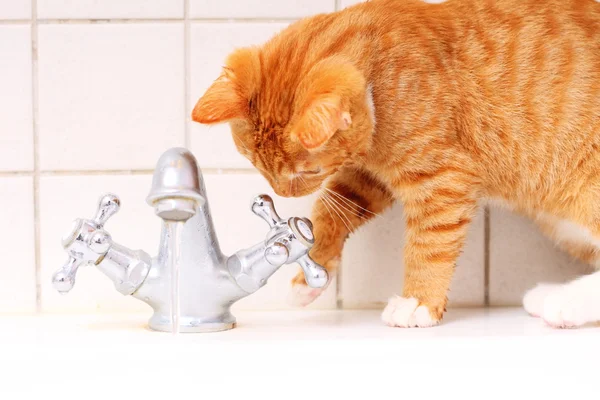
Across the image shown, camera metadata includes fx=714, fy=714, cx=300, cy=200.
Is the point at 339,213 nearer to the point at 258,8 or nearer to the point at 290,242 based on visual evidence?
the point at 290,242

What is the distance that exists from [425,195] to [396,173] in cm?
6

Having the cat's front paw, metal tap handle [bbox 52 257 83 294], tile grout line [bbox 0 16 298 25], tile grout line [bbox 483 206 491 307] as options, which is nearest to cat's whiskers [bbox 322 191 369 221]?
the cat's front paw

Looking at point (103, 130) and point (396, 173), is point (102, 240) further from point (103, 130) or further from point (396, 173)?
point (396, 173)

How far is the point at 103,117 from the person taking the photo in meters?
1.22

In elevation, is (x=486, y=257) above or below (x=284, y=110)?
below

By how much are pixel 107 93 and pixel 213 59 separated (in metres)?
0.19

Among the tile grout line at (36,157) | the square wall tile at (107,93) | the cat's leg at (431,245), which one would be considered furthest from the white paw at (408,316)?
the tile grout line at (36,157)

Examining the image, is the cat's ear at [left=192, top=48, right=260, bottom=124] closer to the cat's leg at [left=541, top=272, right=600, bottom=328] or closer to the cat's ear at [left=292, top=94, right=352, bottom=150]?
the cat's ear at [left=292, top=94, right=352, bottom=150]

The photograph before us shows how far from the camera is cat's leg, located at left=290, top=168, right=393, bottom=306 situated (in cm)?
118

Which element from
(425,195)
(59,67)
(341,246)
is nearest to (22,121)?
(59,67)

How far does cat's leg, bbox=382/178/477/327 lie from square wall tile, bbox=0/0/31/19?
27.7 inches

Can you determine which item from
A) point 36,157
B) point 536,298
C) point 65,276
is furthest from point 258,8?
point 536,298

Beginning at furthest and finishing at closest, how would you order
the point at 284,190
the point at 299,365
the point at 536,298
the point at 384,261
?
the point at 384,261, the point at 536,298, the point at 284,190, the point at 299,365

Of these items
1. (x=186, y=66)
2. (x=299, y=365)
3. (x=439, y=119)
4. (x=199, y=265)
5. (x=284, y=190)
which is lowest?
(x=299, y=365)
